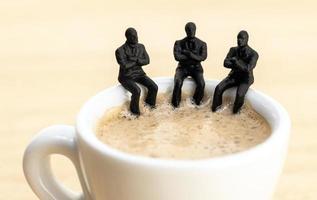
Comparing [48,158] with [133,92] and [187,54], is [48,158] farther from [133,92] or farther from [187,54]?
[187,54]

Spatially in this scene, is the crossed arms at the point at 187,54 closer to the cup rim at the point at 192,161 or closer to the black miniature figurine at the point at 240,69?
the black miniature figurine at the point at 240,69

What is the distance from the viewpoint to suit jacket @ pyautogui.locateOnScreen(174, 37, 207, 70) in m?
1.56

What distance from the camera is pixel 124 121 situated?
1.53 meters

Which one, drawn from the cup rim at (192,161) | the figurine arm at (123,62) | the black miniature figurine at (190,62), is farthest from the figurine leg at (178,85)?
the cup rim at (192,161)

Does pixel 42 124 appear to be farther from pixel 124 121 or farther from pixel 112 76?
pixel 124 121

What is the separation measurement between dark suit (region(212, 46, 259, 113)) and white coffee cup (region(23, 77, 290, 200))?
2.0 inches

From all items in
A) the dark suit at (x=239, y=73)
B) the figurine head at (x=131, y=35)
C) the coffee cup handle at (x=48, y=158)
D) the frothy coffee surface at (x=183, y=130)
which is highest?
the figurine head at (x=131, y=35)

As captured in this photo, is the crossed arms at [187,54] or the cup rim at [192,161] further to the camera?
the crossed arms at [187,54]

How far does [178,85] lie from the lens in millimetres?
1552

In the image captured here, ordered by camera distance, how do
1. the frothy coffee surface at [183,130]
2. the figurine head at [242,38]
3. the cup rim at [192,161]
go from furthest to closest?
the figurine head at [242,38], the frothy coffee surface at [183,130], the cup rim at [192,161]

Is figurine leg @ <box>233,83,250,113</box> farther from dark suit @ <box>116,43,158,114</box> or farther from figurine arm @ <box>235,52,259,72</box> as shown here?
Result: dark suit @ <box>116,43,158,114</box>

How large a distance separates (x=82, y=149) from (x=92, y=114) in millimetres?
126

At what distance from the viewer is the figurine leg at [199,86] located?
155 centimetres

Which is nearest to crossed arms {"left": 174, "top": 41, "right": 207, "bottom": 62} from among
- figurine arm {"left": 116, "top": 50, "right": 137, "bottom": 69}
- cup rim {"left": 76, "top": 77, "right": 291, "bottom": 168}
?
figurine arm {"left": 116, "top": 50, "right": 137, "bottom": 69}
